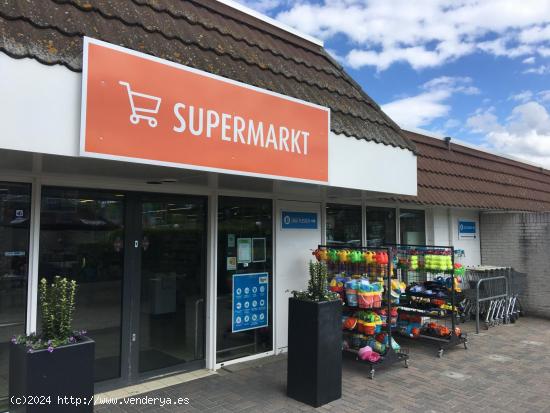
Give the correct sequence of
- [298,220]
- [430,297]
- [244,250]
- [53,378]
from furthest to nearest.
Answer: [430,297] < [298,220] < [244,250] < [53,378]

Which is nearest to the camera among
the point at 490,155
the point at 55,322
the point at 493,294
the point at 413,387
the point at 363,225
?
the point at 55,322

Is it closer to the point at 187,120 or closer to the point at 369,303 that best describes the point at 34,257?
the point at 187,120

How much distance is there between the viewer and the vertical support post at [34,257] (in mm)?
4391

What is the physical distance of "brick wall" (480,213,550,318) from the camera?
9766mm

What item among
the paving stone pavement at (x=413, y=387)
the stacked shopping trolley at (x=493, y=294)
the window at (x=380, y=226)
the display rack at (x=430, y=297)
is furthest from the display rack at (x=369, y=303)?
the stacked shopping trolley at (x=493, y=294)

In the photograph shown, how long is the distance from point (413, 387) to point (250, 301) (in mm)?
2358

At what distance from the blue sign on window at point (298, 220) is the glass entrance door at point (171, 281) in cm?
135

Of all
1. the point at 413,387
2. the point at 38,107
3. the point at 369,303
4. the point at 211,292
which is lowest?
the point at 413,387

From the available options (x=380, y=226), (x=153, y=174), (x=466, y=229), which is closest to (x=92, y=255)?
(x=153, y=174)

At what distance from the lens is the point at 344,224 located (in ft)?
25.5

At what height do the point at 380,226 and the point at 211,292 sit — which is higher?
the point at 380,226

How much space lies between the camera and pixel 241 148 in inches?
161

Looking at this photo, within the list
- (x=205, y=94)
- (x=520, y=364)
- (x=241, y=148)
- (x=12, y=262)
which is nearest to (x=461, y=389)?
(x=520, y=364)

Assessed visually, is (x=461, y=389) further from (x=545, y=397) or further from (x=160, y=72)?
(x=160, y=72)
